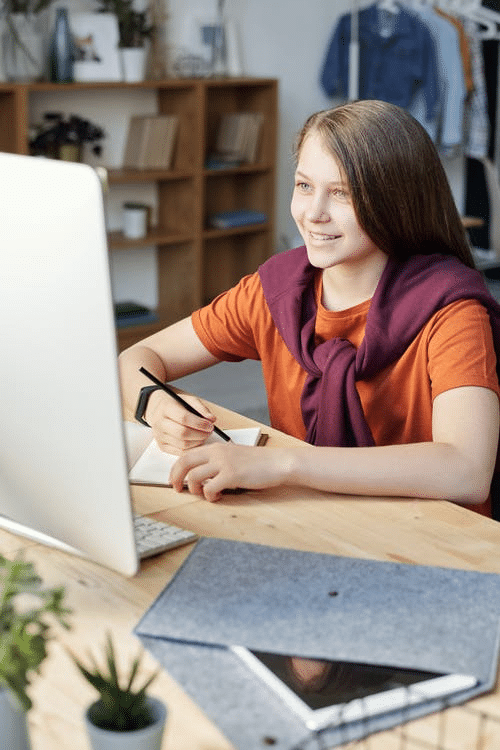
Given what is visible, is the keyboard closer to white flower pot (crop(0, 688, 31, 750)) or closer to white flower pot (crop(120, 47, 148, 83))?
white flower pot (crop(0, 688, 31, 750))

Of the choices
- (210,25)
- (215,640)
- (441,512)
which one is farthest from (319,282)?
(210,25)

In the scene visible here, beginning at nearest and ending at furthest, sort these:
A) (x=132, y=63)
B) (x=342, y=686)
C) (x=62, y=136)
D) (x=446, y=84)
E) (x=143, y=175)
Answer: (x=342, y=686)
(x=62, y=136)
(x=132, y=63)
(x=143, y=175)
(x=446, y=84)

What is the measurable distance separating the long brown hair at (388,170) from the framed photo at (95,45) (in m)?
3.24

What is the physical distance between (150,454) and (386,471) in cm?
34

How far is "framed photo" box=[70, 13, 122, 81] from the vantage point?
4.61 meters

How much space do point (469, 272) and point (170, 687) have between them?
0.93m

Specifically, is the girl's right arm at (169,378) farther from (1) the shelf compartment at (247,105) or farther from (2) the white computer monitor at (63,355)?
(1) the shelf compartment at (247,105)

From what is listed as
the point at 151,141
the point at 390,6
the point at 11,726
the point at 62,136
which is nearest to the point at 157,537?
the point at 11,726

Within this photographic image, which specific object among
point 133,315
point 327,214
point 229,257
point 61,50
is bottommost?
point 133,315

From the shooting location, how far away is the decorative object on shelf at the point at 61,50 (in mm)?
4445

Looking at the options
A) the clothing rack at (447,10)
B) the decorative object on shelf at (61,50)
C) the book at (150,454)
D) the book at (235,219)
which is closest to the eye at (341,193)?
the book at (150,454)

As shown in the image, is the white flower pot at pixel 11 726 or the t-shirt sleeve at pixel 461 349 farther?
the t-shirt sleeve at pixel 461 349

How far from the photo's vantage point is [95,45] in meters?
4.64

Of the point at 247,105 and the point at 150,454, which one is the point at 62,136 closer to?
the point at 247,105
